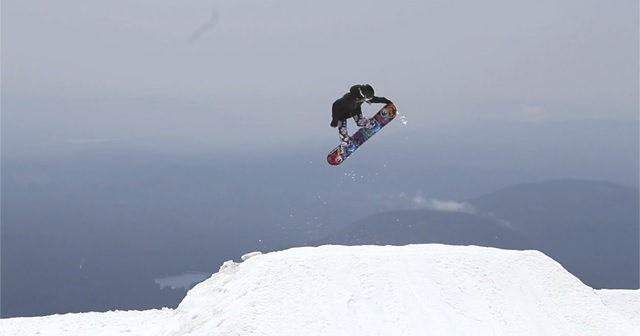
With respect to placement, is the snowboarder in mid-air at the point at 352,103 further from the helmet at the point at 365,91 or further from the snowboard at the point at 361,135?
the snowboard at the point at 361,135

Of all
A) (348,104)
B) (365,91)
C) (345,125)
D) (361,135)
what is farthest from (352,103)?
(361,135)

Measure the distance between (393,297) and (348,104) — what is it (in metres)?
7.21

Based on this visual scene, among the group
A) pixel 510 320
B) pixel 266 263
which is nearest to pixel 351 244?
pixel 266 263

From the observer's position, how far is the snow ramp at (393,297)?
1802 cm

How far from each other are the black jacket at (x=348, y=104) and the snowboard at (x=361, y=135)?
7.98ft

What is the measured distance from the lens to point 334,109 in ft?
68.3

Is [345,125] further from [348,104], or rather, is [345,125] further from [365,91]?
[365,91]

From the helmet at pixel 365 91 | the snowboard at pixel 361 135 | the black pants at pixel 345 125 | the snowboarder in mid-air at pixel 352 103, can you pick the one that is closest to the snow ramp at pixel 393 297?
the snowboard at pixel 361 135

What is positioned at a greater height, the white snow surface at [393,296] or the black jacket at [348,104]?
the black jacket at [348,104]

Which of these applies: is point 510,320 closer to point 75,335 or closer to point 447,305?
point 447,305

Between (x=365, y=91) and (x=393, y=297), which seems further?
(x=365, y=91)

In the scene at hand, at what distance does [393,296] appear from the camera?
1925 cm

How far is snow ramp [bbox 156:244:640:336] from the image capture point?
18.0 meters

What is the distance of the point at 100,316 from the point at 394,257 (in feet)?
53.3
